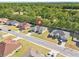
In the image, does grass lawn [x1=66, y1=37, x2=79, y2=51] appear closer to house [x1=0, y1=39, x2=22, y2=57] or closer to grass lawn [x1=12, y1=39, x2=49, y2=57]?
grass lawn [x1=12, y1=39, x2=49, y2=57]

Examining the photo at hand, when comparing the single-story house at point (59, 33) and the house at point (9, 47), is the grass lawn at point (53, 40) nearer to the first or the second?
the single-story house at point (59, 33)

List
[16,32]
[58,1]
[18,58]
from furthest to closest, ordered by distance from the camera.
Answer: [58,1]
[16,32]
[18,58]

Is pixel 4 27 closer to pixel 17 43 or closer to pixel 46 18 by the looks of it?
pixel 17 43

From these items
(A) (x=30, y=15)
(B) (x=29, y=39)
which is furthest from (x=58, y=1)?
(B) (x=29, y=39)

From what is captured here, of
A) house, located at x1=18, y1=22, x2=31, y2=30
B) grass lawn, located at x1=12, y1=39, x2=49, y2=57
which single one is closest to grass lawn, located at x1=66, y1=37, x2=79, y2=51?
grass lawn, located at x1=12, y1=39, x2=49, y2=57

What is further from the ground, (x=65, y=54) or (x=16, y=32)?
(x=16, y=32)

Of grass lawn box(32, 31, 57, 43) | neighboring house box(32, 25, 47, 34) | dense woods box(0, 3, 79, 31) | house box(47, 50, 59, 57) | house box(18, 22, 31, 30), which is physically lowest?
house box(47, 50, 59, 57)

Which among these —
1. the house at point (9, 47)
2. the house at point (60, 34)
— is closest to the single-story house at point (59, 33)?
the house at point (60, 34)
